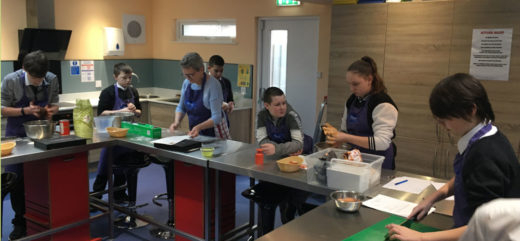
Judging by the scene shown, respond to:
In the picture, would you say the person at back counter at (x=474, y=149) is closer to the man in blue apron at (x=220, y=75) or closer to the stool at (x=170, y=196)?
the stool at (x=170, y=196)

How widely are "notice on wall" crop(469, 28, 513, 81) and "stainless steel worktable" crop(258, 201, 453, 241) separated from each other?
2.28 m

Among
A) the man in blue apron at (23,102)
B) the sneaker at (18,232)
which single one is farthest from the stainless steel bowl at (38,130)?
the sneaker at (18,232)

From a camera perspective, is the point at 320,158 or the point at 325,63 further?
the point at 325,63

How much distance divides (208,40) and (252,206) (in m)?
3.45

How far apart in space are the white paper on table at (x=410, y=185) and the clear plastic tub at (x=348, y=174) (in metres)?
0.09

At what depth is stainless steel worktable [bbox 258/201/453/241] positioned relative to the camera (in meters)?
1.89

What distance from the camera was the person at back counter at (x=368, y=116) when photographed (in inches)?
108

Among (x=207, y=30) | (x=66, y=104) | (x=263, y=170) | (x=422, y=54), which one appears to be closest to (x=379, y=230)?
(x=263, y=170)

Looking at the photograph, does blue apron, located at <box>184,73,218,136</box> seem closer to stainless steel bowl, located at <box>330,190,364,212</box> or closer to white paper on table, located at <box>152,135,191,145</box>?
white paper on table, located at <box>152,135,191,145</box>

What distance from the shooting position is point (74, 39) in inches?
244

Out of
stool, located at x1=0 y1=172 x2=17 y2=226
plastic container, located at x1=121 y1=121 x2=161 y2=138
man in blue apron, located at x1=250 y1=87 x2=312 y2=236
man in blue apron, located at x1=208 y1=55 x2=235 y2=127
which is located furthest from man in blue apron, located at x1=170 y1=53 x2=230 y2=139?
stool, located at x1=0 y1=172 x2=17 y2=226

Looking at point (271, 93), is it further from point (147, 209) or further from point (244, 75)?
point (244, 75)

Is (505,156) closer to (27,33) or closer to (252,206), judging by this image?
(252,206)

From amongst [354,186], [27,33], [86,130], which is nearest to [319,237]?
[354,186]
